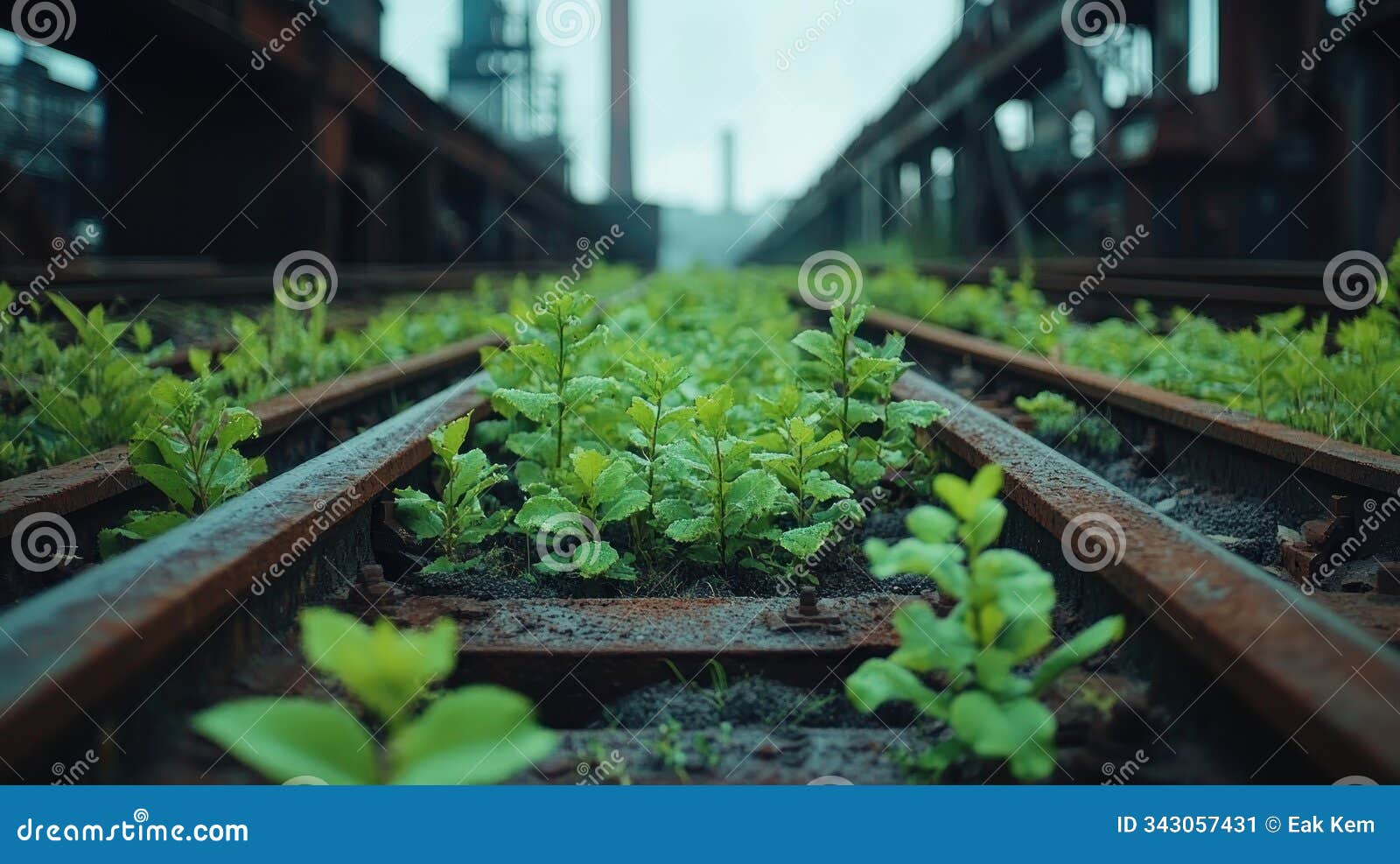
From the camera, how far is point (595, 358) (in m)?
3.54

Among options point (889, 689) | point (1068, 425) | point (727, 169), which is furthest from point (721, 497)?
point (727, 169)

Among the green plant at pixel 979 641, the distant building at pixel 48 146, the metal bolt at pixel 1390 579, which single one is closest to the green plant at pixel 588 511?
the green plant at pixel 979 641

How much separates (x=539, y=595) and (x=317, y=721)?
43.8 inches

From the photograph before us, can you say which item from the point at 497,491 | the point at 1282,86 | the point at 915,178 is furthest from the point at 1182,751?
the point at 915,178

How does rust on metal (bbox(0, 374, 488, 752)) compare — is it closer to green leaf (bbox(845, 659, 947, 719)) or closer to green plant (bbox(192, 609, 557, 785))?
green plant (bbox(192, 609, 557, 785))

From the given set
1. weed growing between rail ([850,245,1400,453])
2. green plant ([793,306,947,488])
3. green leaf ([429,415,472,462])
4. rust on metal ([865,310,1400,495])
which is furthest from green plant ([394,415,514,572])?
weed growing between rail ([850,245,1400,453])

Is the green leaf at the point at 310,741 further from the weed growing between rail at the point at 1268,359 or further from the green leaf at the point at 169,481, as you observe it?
the weed growing between rail at the point at 1268,359

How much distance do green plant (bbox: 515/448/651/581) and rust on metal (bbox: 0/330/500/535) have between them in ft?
2.94

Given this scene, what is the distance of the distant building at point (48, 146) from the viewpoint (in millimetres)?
10094

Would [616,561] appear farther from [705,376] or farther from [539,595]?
[705,376]

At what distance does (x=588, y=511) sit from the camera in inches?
83.7

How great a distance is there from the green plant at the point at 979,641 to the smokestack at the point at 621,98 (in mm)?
31620

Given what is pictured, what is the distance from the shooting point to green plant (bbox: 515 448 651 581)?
2016 millimetres

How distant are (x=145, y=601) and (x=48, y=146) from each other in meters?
14.7
